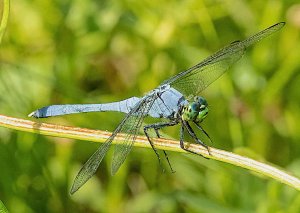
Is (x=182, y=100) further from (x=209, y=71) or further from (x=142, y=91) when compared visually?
(x=142, y=91)

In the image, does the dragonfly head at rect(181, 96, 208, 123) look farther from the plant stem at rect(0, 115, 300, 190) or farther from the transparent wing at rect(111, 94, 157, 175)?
the plant stem at rect(0, 115, 300, 190)

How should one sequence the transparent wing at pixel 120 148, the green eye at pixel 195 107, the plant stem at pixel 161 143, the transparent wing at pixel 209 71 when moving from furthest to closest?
1. the transparent wing at pixel 209 71
2. the green eye at pixel 195 107
3. the transparent wing at pixel 120 148
4. the plant stem at pixel 161 143

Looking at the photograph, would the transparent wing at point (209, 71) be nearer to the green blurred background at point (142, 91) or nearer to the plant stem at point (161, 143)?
the green blurred background at point (142, 91)

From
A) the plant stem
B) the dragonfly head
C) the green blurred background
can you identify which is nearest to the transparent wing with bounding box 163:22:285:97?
the dragonfly head

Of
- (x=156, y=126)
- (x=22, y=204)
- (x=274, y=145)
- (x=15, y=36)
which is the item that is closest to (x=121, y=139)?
(x=156, y=126)

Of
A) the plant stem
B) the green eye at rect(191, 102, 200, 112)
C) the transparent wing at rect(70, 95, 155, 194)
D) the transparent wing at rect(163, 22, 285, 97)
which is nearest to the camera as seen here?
the plant stem

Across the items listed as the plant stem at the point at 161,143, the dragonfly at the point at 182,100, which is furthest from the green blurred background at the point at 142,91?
the plant stem at the point at 161,143
